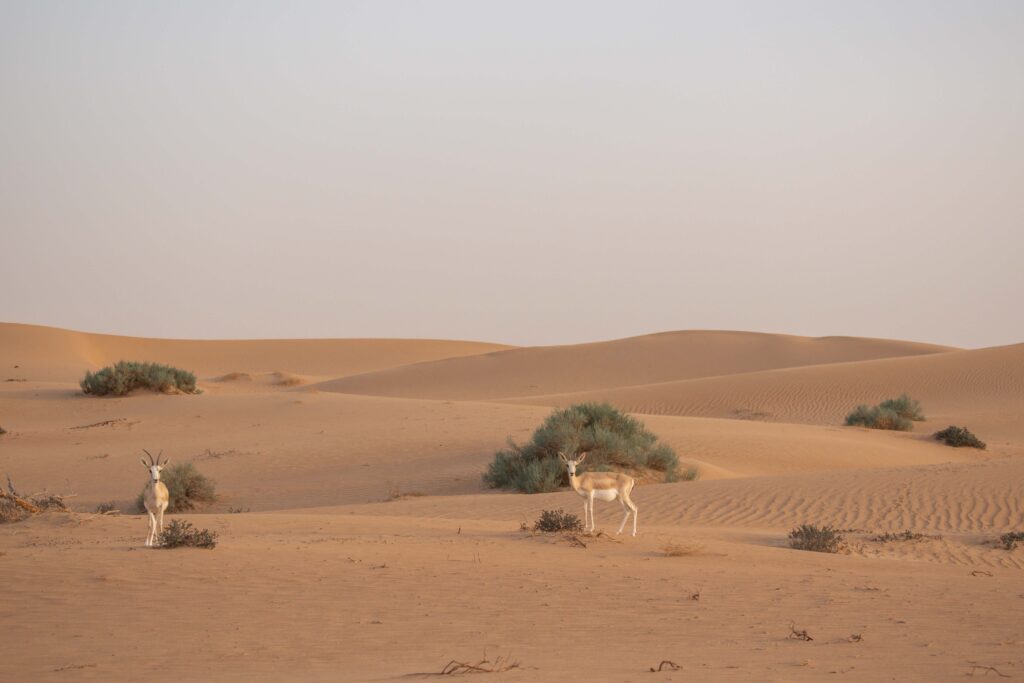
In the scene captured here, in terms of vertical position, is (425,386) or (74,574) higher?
(425,386)

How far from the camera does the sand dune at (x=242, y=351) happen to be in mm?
84875

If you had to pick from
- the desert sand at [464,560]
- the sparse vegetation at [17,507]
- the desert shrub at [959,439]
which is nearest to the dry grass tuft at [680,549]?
the desert sand at [464,560]

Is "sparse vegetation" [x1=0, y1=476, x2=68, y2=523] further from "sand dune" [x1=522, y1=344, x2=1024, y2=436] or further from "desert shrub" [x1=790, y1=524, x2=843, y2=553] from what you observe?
"sand dune" [x1=522, y1=344, x2=1024, y2=436]

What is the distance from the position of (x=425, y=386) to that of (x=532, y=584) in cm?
5651

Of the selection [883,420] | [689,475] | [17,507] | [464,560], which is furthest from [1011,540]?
[883,420]

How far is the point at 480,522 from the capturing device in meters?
14.2

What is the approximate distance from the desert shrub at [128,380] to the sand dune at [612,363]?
2827 centimetres

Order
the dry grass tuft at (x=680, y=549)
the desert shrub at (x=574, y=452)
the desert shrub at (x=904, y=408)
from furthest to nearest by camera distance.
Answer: the desert shrub at (x=904, y=408), the desert shrub at (x=574, y=452), the dry grass tuft at (x=680, y=549)

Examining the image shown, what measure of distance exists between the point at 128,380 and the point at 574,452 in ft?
60.2

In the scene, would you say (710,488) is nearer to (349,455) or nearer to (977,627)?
(349,455)

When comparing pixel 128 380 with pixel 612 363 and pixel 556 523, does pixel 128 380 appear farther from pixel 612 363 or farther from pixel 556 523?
pixel 612 363

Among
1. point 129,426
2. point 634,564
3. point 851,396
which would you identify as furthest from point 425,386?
point 634,564

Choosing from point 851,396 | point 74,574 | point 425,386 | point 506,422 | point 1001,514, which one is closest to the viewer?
point 74,574

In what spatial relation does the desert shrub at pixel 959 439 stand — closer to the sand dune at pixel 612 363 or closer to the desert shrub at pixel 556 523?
the desert shrub at pixel 556 523
